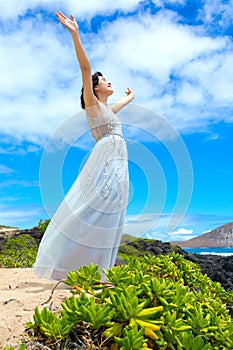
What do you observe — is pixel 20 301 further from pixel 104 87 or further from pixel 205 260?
pixel 205 260

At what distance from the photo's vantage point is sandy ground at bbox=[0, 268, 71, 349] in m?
2.61

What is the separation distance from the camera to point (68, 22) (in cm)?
420

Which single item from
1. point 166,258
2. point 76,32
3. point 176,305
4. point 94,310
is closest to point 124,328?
point 94,310

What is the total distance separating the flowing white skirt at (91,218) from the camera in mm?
4211

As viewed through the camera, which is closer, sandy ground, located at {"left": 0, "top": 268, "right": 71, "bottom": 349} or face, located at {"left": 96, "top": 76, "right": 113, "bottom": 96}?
sandy ground, located at {"left": 0, "top": 268, "right": 71, "bottom": 349}

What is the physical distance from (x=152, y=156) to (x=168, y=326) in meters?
2.50

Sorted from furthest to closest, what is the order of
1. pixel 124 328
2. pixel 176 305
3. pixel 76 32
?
pixel 76 32, pixel 176 305, pixel 124 328

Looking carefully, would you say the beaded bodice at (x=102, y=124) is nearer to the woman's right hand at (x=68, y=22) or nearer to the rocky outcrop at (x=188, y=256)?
the woman's right hand at (x=68, y=22)

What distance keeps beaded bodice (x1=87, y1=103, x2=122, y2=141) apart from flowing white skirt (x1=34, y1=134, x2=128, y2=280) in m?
0.10

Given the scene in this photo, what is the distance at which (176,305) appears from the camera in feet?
8.23

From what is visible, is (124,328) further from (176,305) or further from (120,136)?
(120,136)

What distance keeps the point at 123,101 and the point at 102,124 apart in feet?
3.20

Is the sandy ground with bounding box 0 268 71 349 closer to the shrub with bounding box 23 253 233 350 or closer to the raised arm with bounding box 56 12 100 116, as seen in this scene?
the shrub with bounding box 23 253 233 350

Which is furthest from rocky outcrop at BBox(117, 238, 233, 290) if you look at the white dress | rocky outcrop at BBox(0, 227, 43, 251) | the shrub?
the shrub
